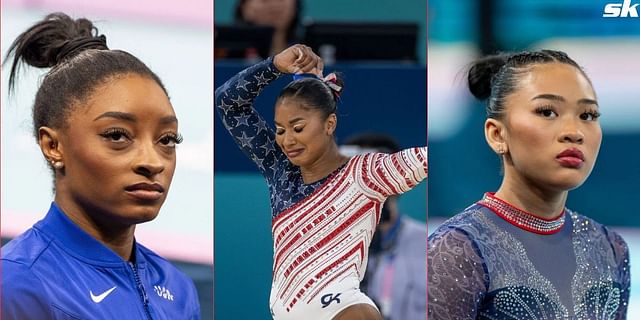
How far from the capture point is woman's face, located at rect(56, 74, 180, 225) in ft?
7.67

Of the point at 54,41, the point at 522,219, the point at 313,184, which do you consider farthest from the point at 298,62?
the point at 522,219

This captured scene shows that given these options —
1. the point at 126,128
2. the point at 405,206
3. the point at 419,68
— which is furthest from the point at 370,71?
the point at 126,128

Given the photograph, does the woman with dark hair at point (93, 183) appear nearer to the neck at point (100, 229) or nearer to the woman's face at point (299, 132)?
the neck at point (100, 229)

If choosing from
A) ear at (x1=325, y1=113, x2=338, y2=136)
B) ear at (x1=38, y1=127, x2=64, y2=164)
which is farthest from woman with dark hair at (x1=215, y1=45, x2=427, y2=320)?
ear at (x1=38, y1=127, x2=64, y2=164)

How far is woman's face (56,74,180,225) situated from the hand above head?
38 cm

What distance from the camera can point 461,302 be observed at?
8.39 ft

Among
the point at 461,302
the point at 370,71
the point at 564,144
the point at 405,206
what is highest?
the point at 370,71

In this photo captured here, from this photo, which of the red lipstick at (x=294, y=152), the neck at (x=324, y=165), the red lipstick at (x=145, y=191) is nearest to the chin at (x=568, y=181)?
the neck at (x=324, y=165)

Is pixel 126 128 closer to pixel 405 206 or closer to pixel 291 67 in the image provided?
pixel 291 67

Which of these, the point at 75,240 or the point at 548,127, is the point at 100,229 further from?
the point at 548,127

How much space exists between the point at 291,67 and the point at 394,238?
543mm

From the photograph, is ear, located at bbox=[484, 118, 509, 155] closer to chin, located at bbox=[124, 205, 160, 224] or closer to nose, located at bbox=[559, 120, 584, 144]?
nose, located at bbox=[559, 120, 584, 144]

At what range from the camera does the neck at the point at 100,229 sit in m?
2.36

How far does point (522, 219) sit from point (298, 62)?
2.44ft
